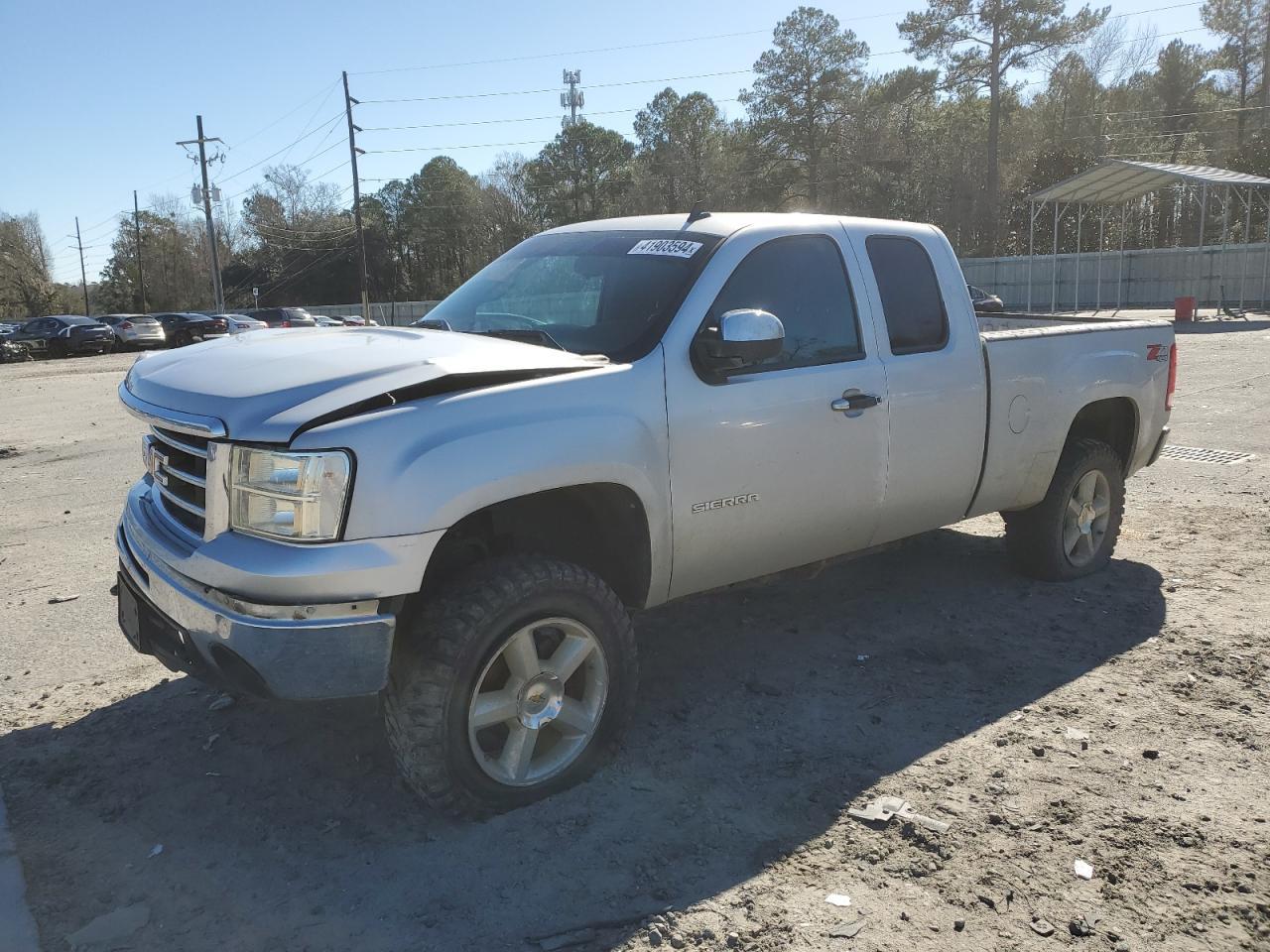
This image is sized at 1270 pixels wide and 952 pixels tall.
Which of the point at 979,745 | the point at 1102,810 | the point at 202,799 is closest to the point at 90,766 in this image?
the point at 202,799

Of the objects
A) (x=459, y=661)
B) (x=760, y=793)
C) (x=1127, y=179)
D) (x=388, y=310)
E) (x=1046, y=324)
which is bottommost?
(x=760, y=793)

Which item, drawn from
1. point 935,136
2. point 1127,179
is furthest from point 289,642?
point 935,136

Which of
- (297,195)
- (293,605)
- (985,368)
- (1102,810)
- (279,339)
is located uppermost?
(297,195)

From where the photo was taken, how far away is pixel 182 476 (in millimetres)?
3281

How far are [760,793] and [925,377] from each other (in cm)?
204

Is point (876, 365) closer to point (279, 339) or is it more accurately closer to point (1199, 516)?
point (279, 339)

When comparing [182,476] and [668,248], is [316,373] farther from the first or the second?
[668,248]

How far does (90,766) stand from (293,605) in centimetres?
155

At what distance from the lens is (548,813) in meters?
3.33

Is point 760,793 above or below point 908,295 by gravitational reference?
below

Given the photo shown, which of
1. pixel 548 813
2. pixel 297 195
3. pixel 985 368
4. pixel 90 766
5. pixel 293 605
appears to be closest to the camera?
pixel 293 605

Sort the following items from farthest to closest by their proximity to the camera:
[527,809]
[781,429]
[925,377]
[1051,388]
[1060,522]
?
[1060,522]
[1051,388]
[925,377]
[781,429]
[527,809]

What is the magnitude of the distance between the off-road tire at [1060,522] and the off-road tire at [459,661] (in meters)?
3.16

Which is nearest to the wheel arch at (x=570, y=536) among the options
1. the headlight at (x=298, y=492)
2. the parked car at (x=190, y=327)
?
the headlight at (x=298, y=492)
